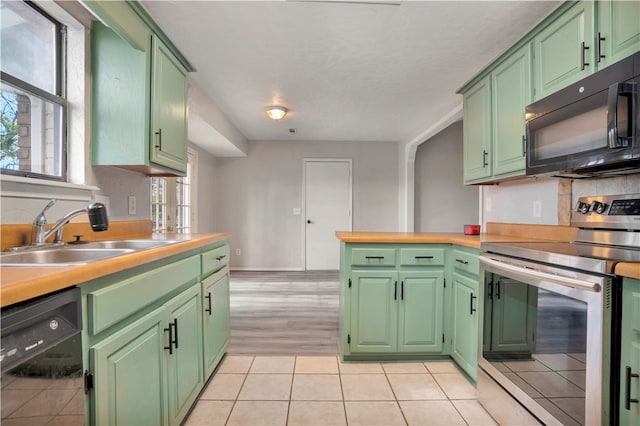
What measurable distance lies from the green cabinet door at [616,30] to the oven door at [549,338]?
3.13ft

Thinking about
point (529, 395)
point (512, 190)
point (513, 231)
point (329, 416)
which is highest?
point (512, 190)

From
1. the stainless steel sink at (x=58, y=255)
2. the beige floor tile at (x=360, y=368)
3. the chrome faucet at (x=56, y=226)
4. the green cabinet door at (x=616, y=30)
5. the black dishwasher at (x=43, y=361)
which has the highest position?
the green cabinet door at (x=616, y=30)

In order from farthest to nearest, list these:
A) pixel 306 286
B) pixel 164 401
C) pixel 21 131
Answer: pixel 306 286 < pixel 21 131 < pixel 164 401

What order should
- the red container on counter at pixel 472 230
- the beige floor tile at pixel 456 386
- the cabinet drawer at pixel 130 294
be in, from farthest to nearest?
the red container on counter at pixel 472 230 < the beige floor tile at pixel 456 386 < the cabinet drawer at pixel 130 294

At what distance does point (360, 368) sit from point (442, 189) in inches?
154

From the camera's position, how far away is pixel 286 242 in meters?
5.23

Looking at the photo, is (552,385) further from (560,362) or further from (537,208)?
(537,208)

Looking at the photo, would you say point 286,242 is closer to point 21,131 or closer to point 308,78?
point 308,78

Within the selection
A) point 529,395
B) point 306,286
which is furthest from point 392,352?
point 306,286

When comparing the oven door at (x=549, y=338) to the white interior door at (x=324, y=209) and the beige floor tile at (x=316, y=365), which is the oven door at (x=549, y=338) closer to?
the beige floor tile at (x=316, y=365)

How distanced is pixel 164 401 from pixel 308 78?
248cm

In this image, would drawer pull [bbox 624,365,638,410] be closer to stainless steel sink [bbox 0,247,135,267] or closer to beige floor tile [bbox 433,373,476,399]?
beige floor tile [bbox 433,373,476,399]

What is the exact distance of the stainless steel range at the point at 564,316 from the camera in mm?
1012

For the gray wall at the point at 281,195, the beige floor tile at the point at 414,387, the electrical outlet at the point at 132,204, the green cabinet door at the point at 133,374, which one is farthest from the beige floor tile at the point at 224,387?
the gray wall at the point at 281,195
